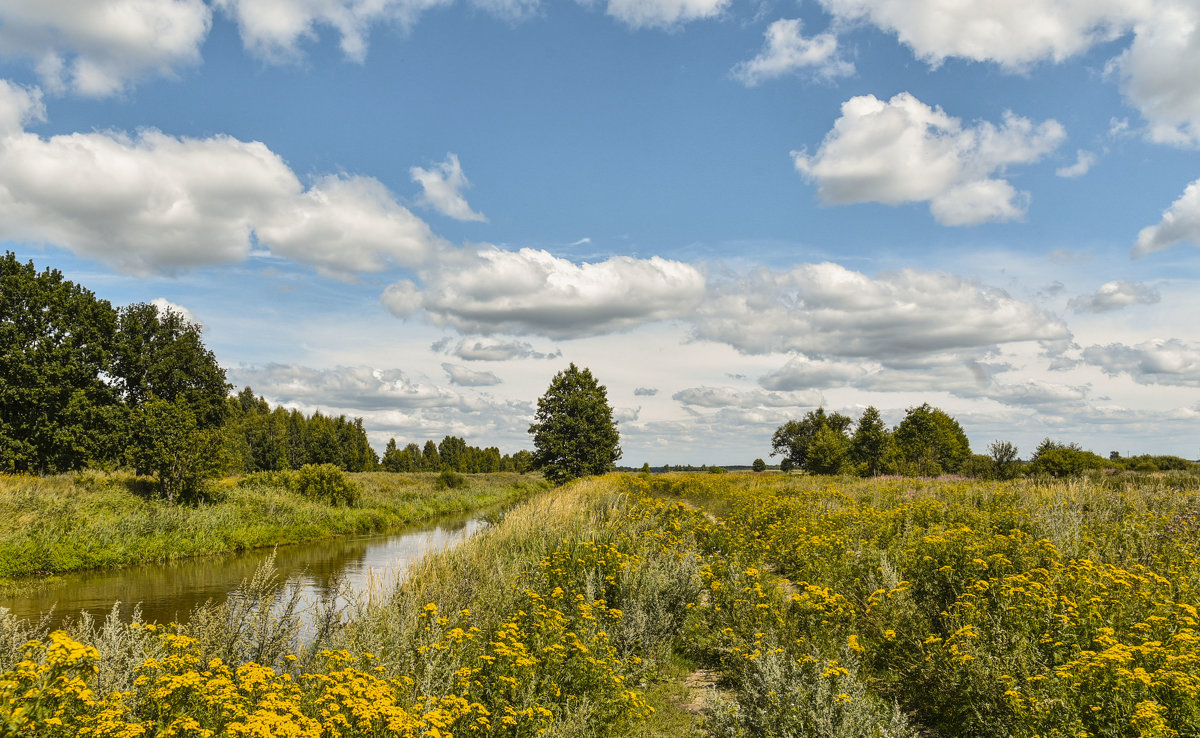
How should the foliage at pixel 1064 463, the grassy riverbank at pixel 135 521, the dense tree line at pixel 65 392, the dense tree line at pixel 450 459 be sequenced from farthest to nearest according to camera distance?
the dense tree line at pixel 450 459
the dense tree line at pixel 65 392
the foliage at pixel 1064 463
the grassy riverbank at pixel 135 521

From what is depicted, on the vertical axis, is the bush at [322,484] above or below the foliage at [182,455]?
below

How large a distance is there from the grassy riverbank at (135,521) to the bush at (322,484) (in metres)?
0.61

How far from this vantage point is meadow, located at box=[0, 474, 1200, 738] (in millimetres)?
3963

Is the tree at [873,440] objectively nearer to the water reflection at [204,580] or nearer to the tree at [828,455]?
the tree at [828,455]

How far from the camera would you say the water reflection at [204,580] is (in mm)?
12016

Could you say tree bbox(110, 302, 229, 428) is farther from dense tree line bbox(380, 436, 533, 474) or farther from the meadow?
dense tree line bbox(380, 436, 533, 474)

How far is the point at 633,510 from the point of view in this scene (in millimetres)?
15773

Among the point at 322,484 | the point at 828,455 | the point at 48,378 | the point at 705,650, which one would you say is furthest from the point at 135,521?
the point at 828,455

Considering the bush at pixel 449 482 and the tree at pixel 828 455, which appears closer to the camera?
the tree at pixel 828 455

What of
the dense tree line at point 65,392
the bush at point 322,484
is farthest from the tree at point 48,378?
the bush at point 322,484

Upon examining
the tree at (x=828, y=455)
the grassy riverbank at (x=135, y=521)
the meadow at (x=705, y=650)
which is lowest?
the grassy riverbank at (x=135, y=521)

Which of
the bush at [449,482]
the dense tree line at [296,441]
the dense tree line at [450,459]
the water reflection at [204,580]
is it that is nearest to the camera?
the water reflection at [204,580]

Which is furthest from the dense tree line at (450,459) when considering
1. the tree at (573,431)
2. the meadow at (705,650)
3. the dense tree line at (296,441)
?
the meadow at (705,650)

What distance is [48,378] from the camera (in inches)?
1142
